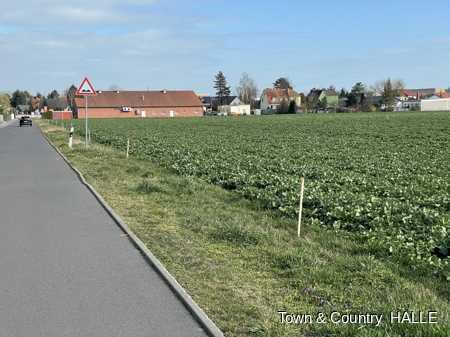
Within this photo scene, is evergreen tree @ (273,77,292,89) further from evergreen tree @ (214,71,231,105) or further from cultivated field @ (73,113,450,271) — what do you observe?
cultivated field @ (73,113,450,271)

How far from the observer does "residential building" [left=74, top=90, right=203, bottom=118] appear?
4985 inches

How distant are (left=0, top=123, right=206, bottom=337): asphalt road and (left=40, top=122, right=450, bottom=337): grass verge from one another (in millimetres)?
369

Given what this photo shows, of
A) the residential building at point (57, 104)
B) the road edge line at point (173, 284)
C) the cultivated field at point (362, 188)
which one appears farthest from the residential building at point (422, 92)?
the road edge line at point (173, 284)

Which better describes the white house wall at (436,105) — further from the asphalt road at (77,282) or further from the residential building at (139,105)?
the asphalt road at (77,282)

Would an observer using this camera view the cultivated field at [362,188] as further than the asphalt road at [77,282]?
Yes

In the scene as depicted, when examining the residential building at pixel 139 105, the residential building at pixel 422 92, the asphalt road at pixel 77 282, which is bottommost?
the asphalt road at pixel 77 282

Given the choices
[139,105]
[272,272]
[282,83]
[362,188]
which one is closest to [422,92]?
[282,83]

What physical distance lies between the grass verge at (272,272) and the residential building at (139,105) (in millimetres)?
119235

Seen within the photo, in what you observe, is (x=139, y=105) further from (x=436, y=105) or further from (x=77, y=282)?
(x=77, y=282)

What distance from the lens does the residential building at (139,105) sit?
415 ft

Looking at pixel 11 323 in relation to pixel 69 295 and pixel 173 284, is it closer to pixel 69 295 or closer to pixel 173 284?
pixel 69 295

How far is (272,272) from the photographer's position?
634 centimetres

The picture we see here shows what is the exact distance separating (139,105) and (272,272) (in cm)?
12533

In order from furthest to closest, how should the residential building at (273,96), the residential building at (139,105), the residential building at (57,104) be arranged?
1. the residential building at (57,104)
2. the residential building at (273,96)
3. the residential building at (139,105)
